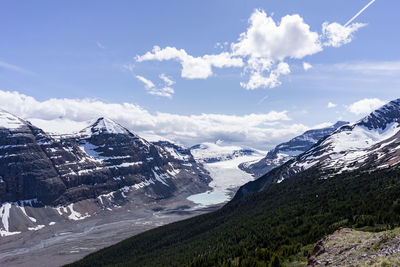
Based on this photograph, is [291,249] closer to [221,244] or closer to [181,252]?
[221,244]

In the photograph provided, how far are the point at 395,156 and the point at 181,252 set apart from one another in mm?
157766

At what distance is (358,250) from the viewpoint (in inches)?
1588

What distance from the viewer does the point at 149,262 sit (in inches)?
5782

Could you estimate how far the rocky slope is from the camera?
3416 cm

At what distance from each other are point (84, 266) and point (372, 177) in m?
183

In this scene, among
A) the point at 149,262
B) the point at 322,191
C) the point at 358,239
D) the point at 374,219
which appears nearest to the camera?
the point at 358,239

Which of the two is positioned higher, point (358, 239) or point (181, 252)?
point (358, 239)

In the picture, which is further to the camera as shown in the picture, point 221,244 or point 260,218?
point 260,218

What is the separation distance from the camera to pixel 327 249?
4634 centimetres

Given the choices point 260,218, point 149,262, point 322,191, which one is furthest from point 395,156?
point 149,262

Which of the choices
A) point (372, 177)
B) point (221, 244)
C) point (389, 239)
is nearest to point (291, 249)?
point (389, 239)

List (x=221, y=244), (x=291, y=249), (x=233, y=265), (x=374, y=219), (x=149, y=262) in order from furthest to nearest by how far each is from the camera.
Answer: (x=149, y=262) → (x=221, y=244) → (x=233, y=265) → (x=374, y=219) → (x=291, y=249)

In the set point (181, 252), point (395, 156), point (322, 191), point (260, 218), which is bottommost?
point (181, 252)

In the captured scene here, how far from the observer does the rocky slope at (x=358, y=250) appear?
3416 centimetres
